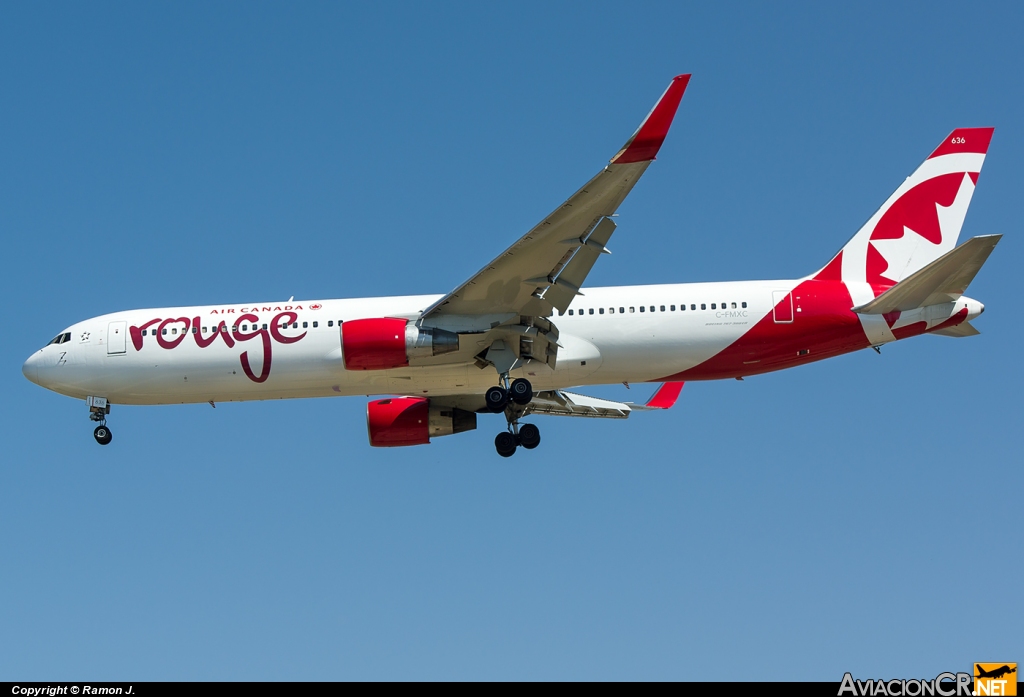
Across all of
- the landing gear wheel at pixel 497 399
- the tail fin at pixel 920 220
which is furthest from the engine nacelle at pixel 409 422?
the tail fin at pixel 920 220

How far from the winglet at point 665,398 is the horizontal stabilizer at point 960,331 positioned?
286 inches

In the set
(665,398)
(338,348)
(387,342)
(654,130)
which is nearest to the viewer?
(654,130)

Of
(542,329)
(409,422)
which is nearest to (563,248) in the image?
(542,329)

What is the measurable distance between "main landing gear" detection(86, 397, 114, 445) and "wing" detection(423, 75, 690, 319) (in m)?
7.81

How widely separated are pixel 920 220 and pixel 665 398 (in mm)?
7555

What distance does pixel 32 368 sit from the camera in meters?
25.9

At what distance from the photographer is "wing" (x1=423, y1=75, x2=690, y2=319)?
18719 millimetres

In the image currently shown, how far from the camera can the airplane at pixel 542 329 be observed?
896 inches

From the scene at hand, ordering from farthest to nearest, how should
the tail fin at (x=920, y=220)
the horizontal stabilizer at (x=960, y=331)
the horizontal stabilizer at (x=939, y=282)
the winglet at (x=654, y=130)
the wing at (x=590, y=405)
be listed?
the wing at (x=590, y=405) < the tail fin at (x=920, y=220) < the horizontal stabilizer at (x=960, y=331) < the horizontal stabilizer at (x=939, y=282) < the winglet at (x=654, y=130)

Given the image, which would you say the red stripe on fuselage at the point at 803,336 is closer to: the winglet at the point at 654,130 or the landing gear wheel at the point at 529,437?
the landing gear wheel at the point at 529,437

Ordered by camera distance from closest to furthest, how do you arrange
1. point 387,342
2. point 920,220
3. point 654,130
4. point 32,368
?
point 654,130 → point 387,342 → point 920,220 → point 32,368

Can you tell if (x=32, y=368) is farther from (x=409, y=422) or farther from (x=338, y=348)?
(x=409, y=422)

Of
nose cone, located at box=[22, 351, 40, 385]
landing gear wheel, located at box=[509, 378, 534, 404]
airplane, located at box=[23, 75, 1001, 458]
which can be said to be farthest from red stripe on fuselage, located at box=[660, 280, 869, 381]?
nose cone, located at box=[22, 351, 40, 385]

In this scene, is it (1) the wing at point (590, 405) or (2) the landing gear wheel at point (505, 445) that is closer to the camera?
(2) the landing gear wheel at point (505, 445)
